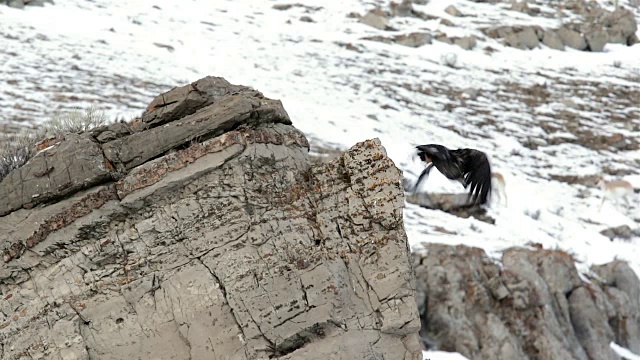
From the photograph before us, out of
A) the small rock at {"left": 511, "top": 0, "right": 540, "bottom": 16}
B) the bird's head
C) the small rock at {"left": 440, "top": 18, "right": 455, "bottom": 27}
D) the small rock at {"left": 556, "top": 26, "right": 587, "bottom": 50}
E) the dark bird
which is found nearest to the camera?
the bird's head

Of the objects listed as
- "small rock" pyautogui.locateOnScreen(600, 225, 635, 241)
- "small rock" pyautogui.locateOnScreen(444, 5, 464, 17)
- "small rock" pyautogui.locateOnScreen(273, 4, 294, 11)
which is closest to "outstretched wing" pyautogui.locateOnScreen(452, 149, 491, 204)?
"small rock" pyautogui.locateOnScreen(600, 225, 635, 241)

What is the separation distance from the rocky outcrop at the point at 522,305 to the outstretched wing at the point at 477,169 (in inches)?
141

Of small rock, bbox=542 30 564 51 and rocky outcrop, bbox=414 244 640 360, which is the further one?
small rock, bbox=542 30 564 51

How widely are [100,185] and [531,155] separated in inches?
632

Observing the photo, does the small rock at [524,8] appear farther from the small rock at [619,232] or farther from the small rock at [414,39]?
the small rock at [619,232]

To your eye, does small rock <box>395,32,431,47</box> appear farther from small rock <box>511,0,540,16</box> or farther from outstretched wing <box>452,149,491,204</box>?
outstretched wing <box>452,149,491,204</box>

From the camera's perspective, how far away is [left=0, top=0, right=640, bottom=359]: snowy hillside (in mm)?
15203

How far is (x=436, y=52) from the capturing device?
30.2m

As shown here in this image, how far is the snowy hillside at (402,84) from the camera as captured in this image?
1520 centimetres

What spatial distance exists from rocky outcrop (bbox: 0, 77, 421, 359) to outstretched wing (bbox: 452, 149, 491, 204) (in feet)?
4.25

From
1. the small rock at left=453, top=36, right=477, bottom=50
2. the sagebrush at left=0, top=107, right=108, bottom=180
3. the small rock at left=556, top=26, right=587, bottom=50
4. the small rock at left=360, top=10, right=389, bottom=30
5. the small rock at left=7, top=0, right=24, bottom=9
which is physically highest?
the sagebrush at left=0, top=107, right=108, bottom=180

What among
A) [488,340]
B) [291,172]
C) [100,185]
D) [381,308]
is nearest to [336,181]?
[291,172]

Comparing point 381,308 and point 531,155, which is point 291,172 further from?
point 531,155

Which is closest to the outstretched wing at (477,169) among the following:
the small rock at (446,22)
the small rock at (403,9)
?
the small rock at (446,22)
